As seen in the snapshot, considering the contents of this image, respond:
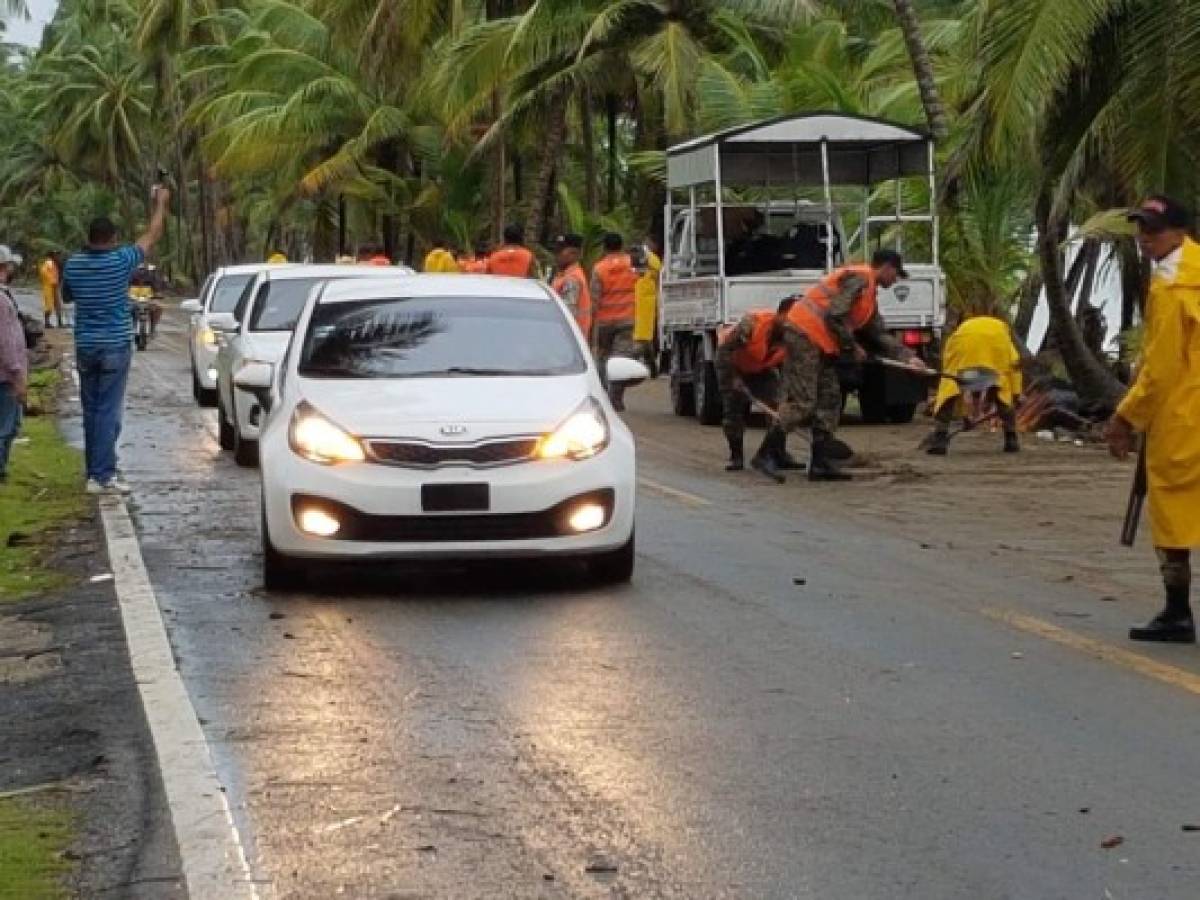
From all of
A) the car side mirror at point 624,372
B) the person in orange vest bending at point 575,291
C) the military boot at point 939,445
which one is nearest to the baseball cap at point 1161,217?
the car side mirror at point 624,372

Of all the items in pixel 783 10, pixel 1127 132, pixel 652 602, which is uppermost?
Answer: pixel 783 10

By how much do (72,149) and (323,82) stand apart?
43522 mm

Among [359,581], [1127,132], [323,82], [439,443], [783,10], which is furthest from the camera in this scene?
[323,82]

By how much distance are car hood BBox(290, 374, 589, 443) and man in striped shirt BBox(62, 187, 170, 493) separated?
13.0 ft

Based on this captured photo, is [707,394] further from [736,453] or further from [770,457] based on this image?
[770,457]

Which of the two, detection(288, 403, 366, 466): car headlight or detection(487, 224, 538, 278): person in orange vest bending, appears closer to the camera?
detection(288, 403, 366, 466): car headlight

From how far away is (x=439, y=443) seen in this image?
1062 centimetres

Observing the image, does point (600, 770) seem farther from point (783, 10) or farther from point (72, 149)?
point (72, 149)

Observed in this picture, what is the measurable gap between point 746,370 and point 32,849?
11.9 metres

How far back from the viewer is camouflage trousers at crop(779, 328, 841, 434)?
54.0ft

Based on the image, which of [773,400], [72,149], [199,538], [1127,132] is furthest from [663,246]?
[72,149]

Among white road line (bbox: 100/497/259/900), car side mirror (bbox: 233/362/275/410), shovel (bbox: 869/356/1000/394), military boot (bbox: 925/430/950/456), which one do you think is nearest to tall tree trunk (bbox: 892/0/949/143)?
shovel (bbox: 869/356/1000/394)

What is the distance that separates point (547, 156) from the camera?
116 feet

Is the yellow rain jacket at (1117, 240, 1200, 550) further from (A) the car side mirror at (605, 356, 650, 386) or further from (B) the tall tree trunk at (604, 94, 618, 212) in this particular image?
(B) the tall tree trunk at (604, 94, 618, 212)
